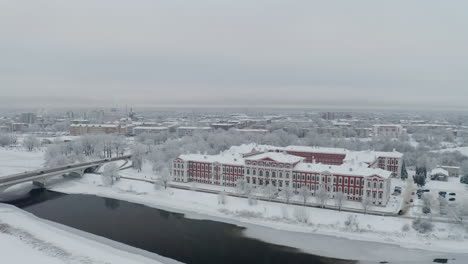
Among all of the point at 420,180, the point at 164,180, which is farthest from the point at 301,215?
the point at 420,180

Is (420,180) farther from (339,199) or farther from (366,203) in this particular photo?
(339,199)

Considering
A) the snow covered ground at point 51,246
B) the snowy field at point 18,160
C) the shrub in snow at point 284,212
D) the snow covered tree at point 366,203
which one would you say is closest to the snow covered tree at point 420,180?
the snow covered tree at point 366,203

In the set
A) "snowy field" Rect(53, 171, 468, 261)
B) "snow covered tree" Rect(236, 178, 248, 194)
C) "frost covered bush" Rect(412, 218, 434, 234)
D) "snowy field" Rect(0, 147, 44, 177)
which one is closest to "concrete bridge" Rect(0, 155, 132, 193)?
"snowy field" Rect(53, 171, 468, 261)

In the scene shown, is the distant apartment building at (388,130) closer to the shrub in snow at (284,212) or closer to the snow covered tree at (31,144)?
the shrub in snow at (284,212)

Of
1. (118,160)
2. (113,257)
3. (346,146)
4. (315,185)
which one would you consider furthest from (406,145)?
(113,257)

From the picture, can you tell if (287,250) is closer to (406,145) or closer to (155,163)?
(155,163)

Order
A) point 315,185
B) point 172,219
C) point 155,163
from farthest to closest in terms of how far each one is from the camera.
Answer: point 155,163, point 315,185, point 172,219

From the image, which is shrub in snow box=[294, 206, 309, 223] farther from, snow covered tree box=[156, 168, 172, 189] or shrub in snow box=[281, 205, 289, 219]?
snow covered tree box=[156, 168, 172, 189]
